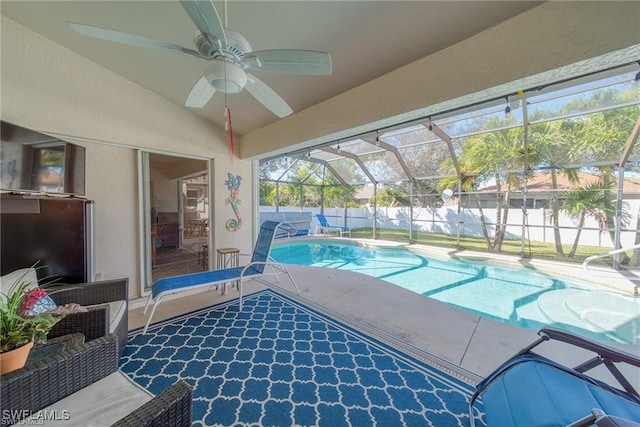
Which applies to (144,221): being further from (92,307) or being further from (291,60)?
(291,60)

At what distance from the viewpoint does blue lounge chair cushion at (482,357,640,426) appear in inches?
37.3

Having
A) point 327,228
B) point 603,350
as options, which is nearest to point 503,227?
point 327,228

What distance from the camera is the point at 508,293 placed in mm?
4387

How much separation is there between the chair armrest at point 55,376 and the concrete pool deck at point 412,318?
1688mm

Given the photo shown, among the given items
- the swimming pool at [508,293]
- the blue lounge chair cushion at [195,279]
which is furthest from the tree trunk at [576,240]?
the blue lounge chair cushion at [195,279]

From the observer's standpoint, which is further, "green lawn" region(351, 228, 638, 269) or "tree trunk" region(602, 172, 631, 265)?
"green lawn" region(351, 228, 638, 269)

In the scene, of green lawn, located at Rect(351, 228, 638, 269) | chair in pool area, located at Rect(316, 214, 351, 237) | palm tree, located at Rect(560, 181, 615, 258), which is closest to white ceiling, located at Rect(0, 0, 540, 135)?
palm tree, located at Rect(560, 181, 615, 258)

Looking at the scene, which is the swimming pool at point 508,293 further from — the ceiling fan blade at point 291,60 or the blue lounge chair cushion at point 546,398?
the ceiling fan blade at point 291,60

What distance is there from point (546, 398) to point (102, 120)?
450 cm

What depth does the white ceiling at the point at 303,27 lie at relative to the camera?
172cm

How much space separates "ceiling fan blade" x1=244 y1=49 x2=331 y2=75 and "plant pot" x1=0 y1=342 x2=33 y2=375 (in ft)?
6.00

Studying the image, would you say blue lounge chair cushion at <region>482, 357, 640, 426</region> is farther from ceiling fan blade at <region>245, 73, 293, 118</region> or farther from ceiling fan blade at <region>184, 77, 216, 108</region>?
ceiling fan blade at <region>184, 77, 216, 108</region>

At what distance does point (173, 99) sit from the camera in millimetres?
3320

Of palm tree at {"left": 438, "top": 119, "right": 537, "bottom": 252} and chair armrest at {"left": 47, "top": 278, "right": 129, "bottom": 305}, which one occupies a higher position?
palm tree at {"left": 438, "top": 119, "right": 537, "bottom": 252}
